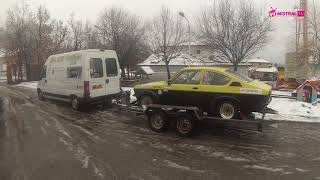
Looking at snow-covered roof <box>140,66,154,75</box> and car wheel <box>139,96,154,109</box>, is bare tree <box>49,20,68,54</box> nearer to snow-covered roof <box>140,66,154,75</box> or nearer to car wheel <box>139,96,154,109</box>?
snow-covered roof <box>140,66,154,75</box>

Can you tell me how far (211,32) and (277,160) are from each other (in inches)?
861

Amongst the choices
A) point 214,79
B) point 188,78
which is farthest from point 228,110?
point 188,78

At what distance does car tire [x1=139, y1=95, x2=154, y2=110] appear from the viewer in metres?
11.6

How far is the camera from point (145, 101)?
38.5 ft

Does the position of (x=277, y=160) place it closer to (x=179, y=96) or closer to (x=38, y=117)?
(x=179, y=96)

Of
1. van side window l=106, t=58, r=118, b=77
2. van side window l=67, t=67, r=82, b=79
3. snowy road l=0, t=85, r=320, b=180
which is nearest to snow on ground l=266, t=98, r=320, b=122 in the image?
snowy road l=0, t=85, r=320, b=180

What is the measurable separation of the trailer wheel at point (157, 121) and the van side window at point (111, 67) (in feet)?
16.6

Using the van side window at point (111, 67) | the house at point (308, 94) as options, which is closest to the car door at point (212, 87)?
the van side window at point (111, 67)

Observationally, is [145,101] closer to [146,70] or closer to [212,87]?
[212,87]

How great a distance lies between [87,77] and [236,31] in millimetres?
16246

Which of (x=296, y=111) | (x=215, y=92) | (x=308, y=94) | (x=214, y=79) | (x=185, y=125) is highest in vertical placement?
(x=214, y=79)

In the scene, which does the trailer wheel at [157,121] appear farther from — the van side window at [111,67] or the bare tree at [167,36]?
the bare tree at [167,36]

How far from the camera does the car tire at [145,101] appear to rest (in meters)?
11.6

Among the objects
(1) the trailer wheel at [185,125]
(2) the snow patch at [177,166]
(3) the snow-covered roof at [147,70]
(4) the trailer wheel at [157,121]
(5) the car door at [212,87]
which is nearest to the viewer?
(2) the snow patch at [177,166]
